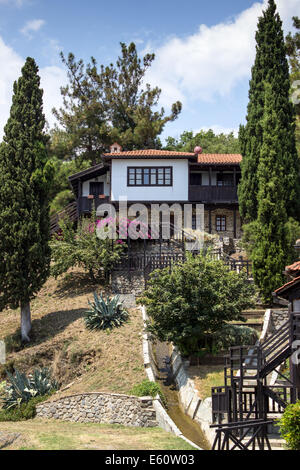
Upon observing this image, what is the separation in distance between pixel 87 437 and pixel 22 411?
4.47 meters

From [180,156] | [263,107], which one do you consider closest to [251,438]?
[263,107]

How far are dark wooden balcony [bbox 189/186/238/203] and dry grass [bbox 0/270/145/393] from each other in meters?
12.5

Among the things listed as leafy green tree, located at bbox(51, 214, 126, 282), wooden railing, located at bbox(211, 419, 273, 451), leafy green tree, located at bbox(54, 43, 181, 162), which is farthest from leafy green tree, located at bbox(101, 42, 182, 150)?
wooden railing, located at bbox(211, 419, 273, 451)

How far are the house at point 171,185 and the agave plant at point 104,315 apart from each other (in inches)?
542

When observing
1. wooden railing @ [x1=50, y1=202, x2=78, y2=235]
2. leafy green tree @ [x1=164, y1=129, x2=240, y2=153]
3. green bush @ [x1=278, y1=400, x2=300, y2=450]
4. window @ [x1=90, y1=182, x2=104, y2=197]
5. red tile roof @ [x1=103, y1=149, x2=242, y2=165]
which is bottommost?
green bush @ [x1=278, y1=400, x2=300, y2=450]

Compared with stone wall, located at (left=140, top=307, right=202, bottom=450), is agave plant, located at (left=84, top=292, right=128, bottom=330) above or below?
above

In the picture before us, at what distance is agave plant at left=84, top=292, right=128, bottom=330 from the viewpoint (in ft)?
70.5

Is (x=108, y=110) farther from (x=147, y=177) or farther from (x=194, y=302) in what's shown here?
(x=194, y=302)

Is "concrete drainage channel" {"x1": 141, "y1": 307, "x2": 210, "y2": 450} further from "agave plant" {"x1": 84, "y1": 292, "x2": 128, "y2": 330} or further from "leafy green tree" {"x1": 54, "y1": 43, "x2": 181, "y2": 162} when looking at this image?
"leafy green tree" {"x1": 54, "y1": 43, "x2": 181, "y2": 162}

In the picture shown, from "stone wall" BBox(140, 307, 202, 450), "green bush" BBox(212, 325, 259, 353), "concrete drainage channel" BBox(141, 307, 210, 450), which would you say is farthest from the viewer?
Result: "green bush" BBox(212, 325, 259, 353)

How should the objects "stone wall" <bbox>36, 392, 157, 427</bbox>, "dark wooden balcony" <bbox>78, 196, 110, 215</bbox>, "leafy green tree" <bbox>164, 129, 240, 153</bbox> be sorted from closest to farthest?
"stone wall" <bbox>36, 392, 157, 427</bbox>, "dark wooden balcony" <bbox>78, 196, 110, 215</bbox>, "leafy green tree" <bbox>164, 129, 240, 153</bbox>

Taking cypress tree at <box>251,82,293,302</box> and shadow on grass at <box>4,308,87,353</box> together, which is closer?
shadow on grass at <box>4,308,87,353</box>

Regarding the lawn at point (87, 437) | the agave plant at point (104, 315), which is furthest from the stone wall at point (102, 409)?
the agave plant at point (104, 315)

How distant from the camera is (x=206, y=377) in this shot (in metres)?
17.6
